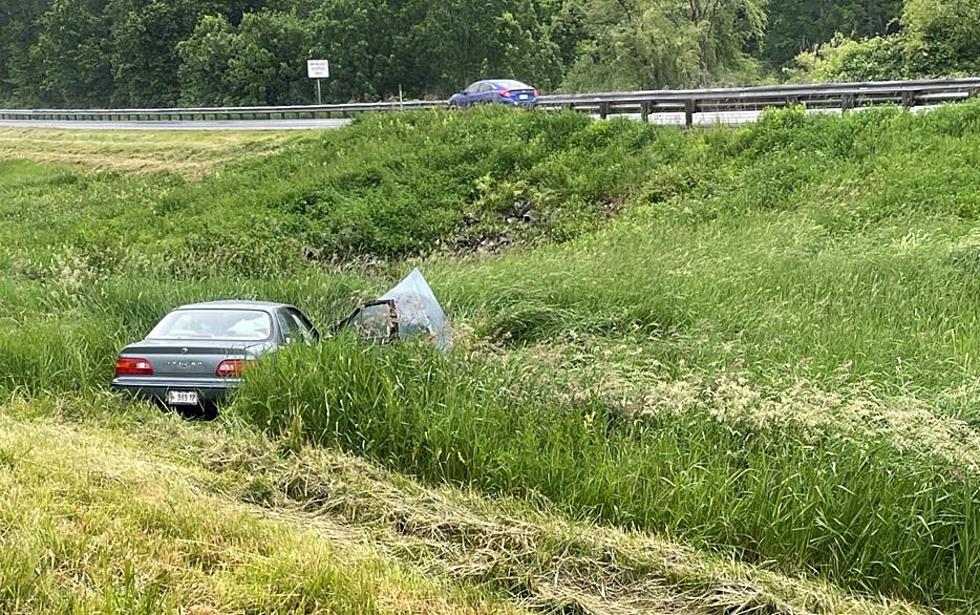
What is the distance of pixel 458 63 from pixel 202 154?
2228cm

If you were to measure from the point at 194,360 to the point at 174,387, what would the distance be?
1.10ft

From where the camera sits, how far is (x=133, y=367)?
865 centimetres

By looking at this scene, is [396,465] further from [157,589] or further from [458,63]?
[458,63]

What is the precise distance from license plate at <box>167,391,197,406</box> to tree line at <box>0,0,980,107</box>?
106ft

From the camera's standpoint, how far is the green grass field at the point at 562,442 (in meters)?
4.57

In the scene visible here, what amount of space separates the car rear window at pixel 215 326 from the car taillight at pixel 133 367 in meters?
0.43

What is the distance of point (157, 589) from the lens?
4.09 m

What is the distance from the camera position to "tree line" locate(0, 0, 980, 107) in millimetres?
46344

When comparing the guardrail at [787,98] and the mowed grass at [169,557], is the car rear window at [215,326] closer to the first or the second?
the mowed grass at [169,557]

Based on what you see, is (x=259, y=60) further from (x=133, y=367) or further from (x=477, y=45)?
(x=133, y=367)

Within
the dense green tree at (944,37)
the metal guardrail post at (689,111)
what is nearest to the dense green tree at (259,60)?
the dense green tree at (944,37)

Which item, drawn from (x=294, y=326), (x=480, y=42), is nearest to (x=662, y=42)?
(x=480, y=42)

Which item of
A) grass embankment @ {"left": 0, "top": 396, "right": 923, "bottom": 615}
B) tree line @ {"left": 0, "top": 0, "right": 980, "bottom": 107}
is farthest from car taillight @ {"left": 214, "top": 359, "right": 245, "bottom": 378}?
tree line @ {"left": 0, "top": 0, "right": 980, "bottom": 107}

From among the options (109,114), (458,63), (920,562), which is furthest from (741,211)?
(109,114)
